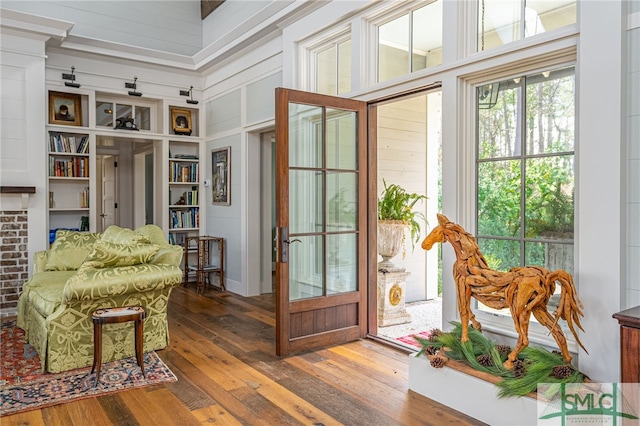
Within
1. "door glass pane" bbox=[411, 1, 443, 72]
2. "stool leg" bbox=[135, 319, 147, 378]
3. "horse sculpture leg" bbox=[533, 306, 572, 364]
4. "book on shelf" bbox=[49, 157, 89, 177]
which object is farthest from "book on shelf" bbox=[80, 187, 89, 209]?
"horse sculpture leg" bbox=[533, 306, 572, 364]

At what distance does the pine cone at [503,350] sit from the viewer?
8.78 ft

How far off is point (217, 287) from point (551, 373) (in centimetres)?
491

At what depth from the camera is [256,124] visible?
5613 mm

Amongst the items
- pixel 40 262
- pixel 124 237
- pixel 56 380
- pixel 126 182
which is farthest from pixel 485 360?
pixel 126 182

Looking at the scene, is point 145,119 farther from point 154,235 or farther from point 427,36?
point 427,36

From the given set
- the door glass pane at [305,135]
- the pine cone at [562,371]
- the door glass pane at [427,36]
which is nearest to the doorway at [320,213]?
the door glass pane at [305,135]

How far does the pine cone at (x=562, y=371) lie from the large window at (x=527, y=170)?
0.56 m

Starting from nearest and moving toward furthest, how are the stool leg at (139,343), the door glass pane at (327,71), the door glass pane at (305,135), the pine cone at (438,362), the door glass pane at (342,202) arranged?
the pine cone at (438,362)
the stool leg at (139,343)
the door glass pane at (305,135)
the door glass pane at (342,202)
the door glass pane at (327,71)

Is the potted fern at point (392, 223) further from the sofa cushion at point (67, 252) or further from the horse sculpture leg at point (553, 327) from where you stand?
the sofa cushion at point (67, 252)

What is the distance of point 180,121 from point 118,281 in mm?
4021

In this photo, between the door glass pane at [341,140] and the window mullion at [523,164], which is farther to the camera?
the door glass pane at [341,140]

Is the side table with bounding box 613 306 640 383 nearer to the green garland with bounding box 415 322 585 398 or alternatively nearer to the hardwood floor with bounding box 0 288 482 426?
the green garland with bounding box 415 322 585 398

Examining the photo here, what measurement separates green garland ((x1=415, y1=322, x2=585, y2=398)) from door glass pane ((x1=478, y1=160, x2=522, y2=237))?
697 millimetres

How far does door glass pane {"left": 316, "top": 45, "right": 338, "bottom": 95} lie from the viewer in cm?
452
